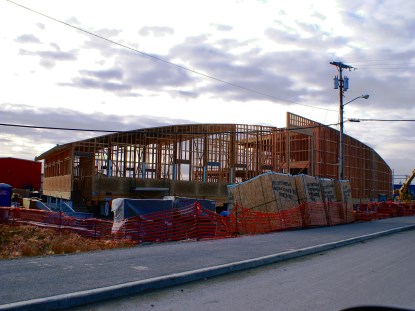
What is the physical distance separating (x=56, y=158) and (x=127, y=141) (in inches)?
384

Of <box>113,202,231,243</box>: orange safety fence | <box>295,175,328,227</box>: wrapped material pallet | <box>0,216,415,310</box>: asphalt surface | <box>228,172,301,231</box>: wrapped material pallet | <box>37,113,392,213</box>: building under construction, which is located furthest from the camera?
<box>37,113,392,213</box>: building under construction

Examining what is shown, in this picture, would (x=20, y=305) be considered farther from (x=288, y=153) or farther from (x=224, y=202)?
(x=288, y=153)

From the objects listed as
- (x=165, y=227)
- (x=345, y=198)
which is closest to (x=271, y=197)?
(x=165, y=227)

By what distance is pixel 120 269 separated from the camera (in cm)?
873

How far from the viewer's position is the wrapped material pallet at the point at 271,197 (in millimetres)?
19328

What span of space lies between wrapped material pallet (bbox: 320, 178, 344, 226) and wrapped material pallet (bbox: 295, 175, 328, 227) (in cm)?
42

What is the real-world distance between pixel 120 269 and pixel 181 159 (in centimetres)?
2974

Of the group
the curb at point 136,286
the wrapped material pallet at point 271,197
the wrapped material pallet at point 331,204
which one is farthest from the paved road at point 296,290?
the wrapped material pallet at point 331,204

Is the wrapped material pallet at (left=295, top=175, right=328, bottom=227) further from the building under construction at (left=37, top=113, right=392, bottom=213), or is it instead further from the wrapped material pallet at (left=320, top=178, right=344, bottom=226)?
the building under construction at (left=37, top=113, right=392, bottom=213)

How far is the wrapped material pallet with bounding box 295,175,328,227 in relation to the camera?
822 inches

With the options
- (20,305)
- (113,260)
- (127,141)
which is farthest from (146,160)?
(20,305)

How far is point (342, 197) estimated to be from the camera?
25.2 m

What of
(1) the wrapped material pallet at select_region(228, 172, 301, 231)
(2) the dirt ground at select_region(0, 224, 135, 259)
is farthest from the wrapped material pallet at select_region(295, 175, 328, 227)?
(2) the dirt ground at select_region(0, 224, 135, 259)

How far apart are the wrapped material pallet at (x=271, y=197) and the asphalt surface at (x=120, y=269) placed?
18.1 feet
